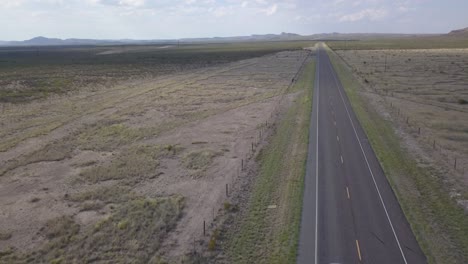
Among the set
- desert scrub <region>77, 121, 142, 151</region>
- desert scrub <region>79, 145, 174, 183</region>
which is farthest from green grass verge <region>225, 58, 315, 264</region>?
desert scrub <region>77, 121, 142, 151</region>

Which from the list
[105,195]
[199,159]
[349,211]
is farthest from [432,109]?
[105,195]

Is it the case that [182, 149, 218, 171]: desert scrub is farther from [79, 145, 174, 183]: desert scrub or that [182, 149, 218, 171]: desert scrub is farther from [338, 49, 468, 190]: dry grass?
[338, 49, 468, 190]: dry grass

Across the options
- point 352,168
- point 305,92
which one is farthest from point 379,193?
point 305,92

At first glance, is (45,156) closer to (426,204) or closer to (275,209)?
(275,209)

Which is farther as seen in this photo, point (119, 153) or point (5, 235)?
point (119, 153)

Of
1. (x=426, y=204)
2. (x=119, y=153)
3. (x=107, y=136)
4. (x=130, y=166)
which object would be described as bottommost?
(x=426, y=204)

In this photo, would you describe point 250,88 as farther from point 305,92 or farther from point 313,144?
point 313,144
